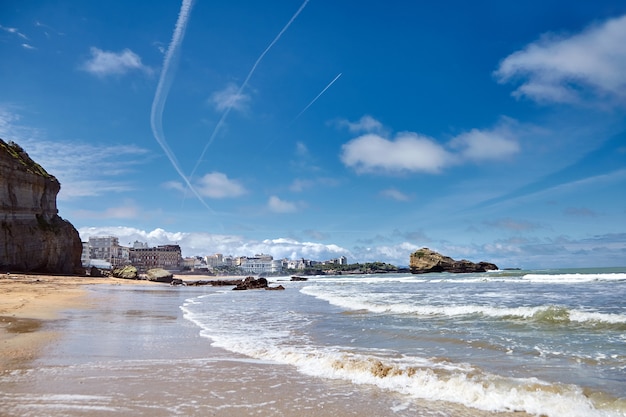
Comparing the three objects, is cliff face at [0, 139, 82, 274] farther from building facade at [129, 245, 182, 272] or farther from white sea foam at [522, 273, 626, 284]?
building facade at [129, 245, 182, 272]

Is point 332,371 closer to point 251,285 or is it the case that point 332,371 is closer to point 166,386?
point 166,386

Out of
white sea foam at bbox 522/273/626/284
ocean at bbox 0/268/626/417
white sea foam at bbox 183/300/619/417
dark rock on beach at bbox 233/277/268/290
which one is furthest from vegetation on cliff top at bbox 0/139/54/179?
white sea foam at bbox 522/273/626/284

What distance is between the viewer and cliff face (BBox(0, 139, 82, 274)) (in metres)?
40.8

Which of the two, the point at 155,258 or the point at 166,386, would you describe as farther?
the point at 155,258

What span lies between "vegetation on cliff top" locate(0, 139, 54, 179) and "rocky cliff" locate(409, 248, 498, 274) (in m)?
81.6

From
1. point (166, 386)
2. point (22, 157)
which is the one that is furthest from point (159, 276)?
point (166, 386)

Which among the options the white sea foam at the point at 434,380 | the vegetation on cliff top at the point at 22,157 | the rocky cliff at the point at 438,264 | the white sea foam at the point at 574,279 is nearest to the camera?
the white sea foam at the point at 434,380

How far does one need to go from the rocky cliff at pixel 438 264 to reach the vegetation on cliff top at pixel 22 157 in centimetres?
8161

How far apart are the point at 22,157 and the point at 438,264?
8644 cm

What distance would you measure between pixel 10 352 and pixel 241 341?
15.2ft

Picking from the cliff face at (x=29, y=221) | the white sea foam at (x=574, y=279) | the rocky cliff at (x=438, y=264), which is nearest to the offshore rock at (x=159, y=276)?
the cliff face at (x=29, y=221)

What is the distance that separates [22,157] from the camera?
4706 cm

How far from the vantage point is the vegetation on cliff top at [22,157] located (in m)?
42.4

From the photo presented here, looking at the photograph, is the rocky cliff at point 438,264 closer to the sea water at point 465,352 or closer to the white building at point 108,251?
the sea water at point 465,352
